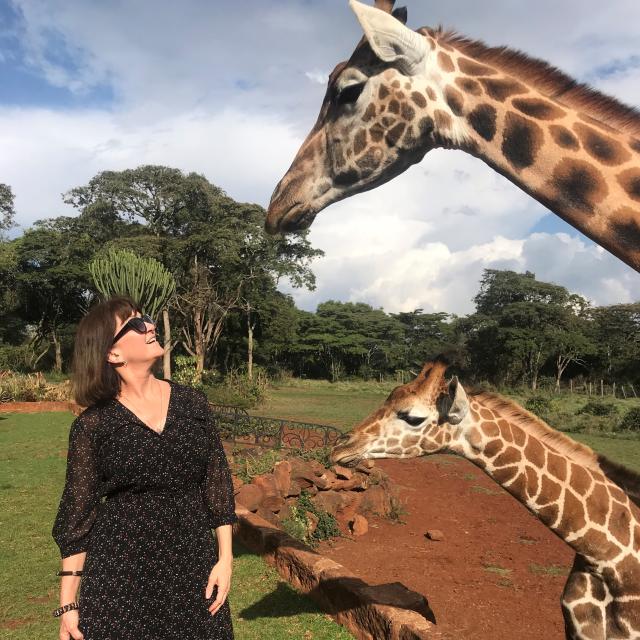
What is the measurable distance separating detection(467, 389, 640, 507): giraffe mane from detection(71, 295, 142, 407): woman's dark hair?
2.12 metres

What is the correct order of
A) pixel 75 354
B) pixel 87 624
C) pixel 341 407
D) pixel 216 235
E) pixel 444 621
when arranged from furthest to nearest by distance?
pixel 216 235 → pixel 341 407 → pixel 444 621 → pixel 75 354 → pixel 87 624

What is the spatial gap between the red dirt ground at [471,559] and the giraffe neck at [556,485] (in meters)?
1.08

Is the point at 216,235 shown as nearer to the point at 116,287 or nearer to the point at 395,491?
the point at 116,287

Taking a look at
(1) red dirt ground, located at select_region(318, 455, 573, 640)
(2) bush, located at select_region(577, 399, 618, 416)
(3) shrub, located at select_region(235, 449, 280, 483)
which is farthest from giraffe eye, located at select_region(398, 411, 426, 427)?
(2) bush, located at select_region(577, 399, 618, 416)

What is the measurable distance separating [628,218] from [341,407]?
21101 millimetres

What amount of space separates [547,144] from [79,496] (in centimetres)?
209

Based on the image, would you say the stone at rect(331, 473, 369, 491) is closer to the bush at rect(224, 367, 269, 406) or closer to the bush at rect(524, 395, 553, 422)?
the bush at rect(224, 367, 269, 406)

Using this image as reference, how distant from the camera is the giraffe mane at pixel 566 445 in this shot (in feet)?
10.5

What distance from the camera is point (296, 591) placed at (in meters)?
5.20

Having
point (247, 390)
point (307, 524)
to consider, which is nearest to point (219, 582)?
point (307, 524)

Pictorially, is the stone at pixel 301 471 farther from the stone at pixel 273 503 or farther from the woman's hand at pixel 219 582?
the woman's hand at pixel 219 582

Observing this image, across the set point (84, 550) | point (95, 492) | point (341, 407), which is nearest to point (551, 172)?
point (95, 492)

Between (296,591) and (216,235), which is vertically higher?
(216,235)

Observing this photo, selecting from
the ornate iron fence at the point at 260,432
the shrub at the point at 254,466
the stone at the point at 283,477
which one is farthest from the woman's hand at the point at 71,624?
the ornate iron fence at the point at 260,432
